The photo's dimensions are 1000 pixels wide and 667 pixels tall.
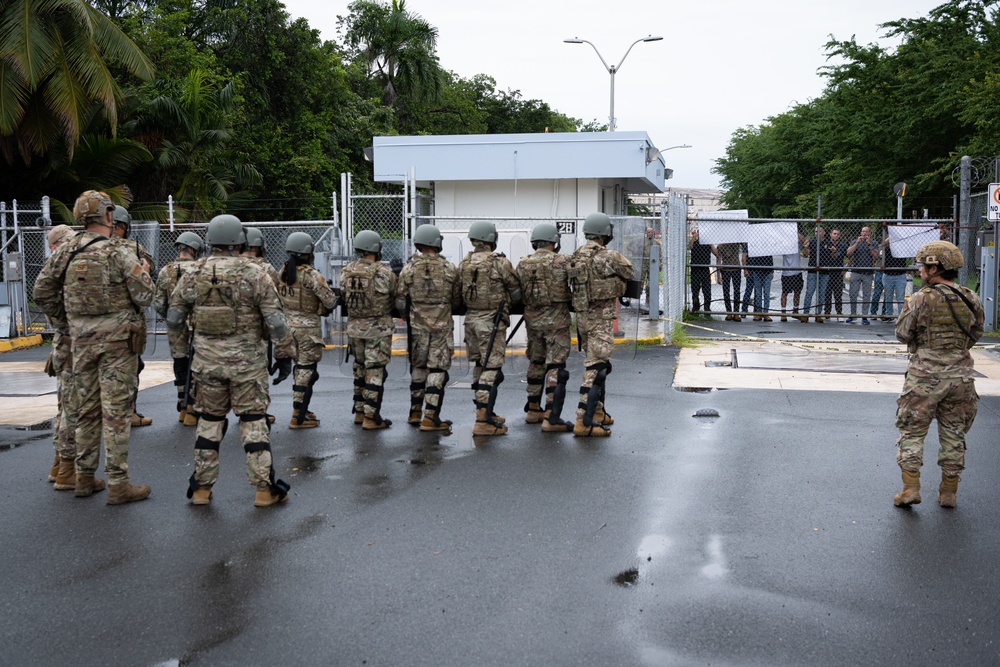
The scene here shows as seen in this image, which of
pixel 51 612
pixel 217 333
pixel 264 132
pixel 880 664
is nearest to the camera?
pixel 880 664

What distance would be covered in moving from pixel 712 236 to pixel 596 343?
35.1 feet

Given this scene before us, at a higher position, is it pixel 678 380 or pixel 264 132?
pixel 264 132

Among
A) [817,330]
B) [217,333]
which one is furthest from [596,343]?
[817,330]

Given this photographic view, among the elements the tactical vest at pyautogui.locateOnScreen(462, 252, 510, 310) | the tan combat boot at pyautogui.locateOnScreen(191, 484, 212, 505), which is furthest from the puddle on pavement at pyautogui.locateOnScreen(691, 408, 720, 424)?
the tan combat boot at pyautogui.locateOnScreen(191, 484, 212, 505)

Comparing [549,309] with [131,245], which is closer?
[131,245]

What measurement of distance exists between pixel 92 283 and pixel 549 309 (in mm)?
4103

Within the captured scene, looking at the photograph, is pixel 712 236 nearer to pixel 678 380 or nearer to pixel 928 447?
pixel 678 380

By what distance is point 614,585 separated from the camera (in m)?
5.05

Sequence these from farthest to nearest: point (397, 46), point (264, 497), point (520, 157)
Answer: point (397, 46)
point (520, 157)
point (264, 497)

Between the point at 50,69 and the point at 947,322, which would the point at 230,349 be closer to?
the point at 947,322

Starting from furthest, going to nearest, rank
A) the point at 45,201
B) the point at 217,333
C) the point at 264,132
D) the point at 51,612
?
the point at 264,132 < the point at 45,201 < the point at 217,333 < the point at 51,612

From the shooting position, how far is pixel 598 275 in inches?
346

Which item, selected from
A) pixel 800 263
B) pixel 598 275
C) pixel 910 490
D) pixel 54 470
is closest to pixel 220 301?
pixel 54 470

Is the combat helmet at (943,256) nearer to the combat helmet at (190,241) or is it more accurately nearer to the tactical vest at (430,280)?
the tactical vest at (430,280)
